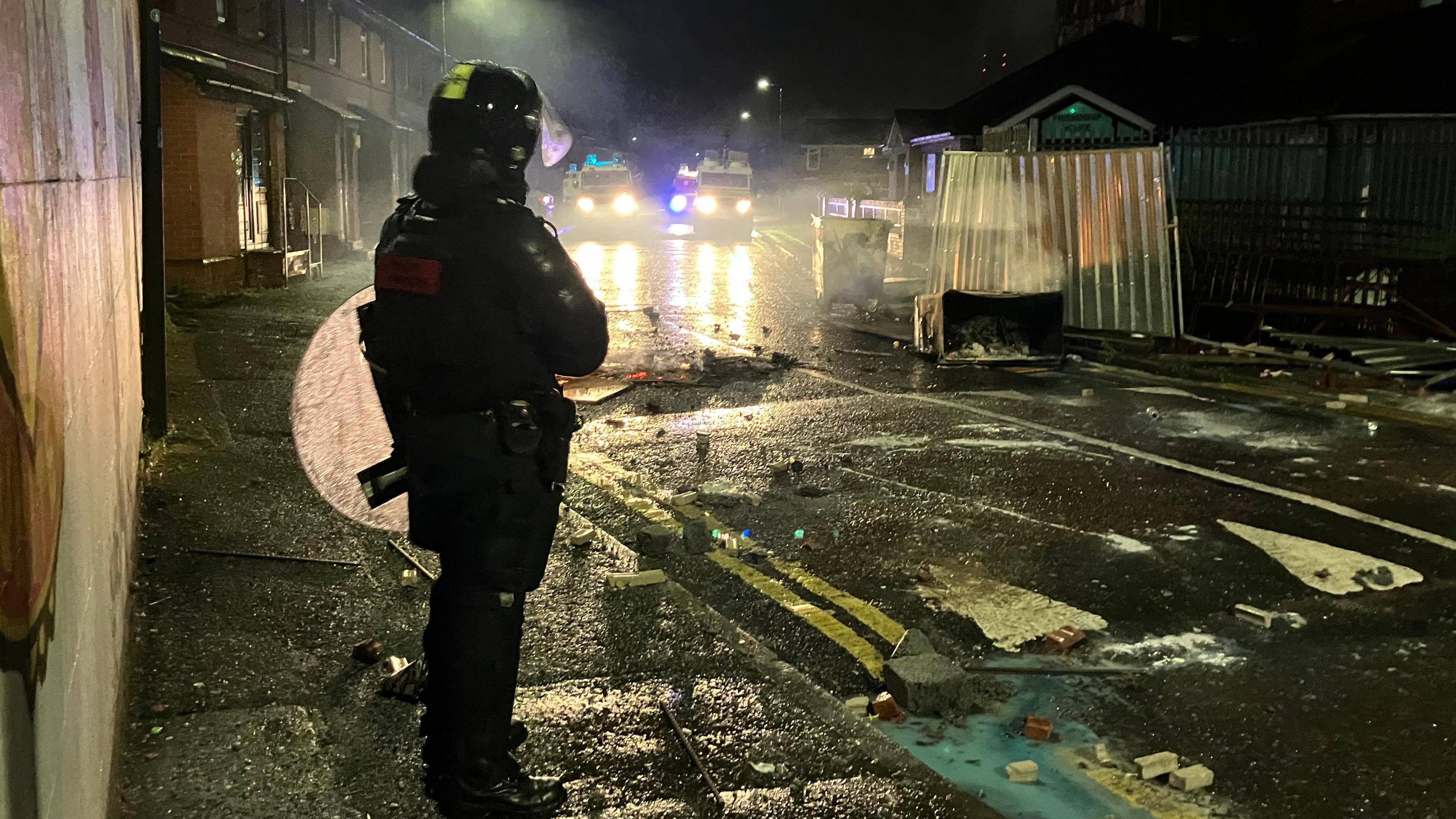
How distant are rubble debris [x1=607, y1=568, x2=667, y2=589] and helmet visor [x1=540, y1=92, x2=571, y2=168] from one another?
5.95ft

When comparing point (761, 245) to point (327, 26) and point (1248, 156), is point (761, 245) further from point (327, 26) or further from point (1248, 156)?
point (1248, 156)

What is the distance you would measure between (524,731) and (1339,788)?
2477 millimetres

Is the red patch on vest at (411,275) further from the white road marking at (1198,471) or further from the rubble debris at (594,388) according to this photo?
the rubble debris at (594,388)

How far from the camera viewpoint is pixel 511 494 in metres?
3.00

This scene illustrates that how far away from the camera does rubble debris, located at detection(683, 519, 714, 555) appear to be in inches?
217

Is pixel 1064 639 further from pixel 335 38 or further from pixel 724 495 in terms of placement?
pixel 335 38

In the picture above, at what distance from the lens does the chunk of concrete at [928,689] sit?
12.8ft

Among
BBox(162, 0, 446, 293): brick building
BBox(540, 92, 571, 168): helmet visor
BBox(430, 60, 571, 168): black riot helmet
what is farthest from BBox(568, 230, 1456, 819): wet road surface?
BBox(162, 0, 446, 293): brick building

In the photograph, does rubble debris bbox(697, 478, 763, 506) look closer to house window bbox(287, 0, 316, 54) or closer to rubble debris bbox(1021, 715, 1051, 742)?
rubble debris bbox(1021, 715, 1051, 742)

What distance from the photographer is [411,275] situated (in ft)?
9.72

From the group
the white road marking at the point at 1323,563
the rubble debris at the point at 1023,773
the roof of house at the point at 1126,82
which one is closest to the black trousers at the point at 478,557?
the rubble debris at the point at 1023,773

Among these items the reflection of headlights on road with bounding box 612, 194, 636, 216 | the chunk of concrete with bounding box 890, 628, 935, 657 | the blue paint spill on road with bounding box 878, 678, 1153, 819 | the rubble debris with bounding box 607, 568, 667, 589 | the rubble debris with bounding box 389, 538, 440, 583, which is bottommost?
the blue paint spill on road with bounding box 878, 678, 1153, 819

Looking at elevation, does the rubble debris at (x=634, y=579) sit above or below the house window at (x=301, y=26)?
below

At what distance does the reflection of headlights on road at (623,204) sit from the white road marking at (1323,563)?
1229 inches
